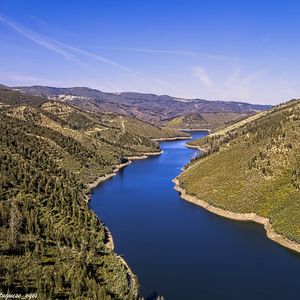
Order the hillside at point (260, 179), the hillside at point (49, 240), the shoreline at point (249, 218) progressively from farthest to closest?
the hillside at point (260, 179) < the shoreline at point (249, 218) < the hillside at point (49, 240)

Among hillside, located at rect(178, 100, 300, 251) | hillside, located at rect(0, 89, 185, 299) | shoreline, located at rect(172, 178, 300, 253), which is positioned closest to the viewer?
hillside, located at rect(0, 89, 185, 299)

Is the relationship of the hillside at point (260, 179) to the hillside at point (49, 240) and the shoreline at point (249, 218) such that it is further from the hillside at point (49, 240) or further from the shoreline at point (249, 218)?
the hillside at point (49, 240)

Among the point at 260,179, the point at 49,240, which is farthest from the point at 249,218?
the point at 49,240

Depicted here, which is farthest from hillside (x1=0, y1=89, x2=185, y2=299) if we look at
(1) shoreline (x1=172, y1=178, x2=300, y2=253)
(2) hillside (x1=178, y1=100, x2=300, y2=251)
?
(2) hillside (x1=178, y1=100, x2=300, y2=251)

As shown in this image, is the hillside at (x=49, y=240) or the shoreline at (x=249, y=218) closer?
the hillside at (x=49, y=240)

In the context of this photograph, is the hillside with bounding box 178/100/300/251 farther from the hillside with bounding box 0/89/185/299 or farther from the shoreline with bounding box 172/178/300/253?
the hillside with bounding box 0/89/185/299

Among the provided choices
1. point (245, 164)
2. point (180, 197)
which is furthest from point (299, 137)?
point (180, 197)

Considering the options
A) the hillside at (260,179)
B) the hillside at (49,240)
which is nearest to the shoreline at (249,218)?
the hillside at (260,179)
